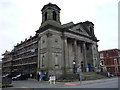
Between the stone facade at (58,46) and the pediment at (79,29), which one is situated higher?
the pediment at (79,29)

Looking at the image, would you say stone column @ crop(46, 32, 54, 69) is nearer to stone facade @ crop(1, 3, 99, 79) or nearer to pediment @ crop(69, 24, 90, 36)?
stone facade @ crop(1, 3, 99, 79)

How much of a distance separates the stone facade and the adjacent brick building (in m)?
16.3

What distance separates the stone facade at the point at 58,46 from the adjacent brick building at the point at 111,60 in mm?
16306

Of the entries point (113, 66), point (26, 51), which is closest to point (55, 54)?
point (26, 51)

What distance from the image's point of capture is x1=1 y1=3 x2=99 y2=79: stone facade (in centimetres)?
3055

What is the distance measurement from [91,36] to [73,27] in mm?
9312

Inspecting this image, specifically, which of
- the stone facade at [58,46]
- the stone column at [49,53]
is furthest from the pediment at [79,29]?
the stone column at [49,53]

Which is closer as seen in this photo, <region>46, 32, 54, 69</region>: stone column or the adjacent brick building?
<region>46, 32, 54, 69</region>: stone column

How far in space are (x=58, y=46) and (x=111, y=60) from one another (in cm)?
3452

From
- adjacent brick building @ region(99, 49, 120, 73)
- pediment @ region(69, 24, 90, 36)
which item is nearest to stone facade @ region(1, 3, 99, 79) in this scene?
pediment @ region(69, 24, 90, 36)

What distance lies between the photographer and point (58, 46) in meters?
32.1

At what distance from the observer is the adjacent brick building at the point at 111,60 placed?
55500 millimetres

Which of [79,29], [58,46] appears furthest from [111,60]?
[58,46]

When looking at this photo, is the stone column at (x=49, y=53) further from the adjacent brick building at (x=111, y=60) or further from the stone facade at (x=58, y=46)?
the adjacent brick building at (x=111, y=60)
